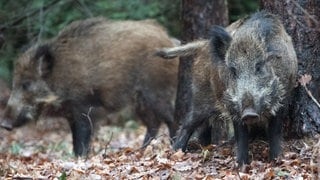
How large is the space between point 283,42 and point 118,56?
4.85m

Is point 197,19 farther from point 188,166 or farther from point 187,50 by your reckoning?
point 188,166

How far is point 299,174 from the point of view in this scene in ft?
20.6

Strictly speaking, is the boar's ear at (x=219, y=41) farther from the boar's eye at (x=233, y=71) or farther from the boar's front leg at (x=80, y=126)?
the boar's front leg at (x=80, y=126)

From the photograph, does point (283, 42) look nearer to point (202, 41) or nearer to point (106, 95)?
point (202, 41)

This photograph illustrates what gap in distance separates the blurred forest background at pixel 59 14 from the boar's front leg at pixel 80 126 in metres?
1.16

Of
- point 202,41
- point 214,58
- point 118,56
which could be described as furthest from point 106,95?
point 214,58

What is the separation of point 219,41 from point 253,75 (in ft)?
1.90

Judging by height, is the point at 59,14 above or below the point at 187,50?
above

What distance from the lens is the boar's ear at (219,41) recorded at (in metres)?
6.86

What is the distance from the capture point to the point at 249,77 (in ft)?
21.4

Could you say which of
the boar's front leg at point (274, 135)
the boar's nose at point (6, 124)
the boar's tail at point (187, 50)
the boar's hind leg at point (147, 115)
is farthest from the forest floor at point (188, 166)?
the boar's hind leg at point (147, 115)

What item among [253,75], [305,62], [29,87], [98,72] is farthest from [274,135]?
[29,87]

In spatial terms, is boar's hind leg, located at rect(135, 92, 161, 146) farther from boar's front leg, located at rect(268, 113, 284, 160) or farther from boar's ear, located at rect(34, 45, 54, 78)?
boar's front leg, located at rect(268, 113, 284, 160)

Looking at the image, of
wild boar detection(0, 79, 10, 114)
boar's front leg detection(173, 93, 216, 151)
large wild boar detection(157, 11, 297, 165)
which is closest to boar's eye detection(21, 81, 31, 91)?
wild boar detection(0, 79, 10, 114)
